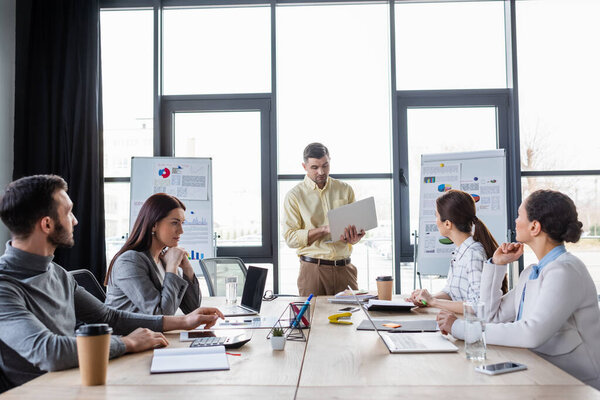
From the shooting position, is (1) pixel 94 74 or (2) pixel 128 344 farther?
(1) pixel 94 74

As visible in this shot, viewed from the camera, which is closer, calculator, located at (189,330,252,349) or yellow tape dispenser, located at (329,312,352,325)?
calculator, located at (189,330,252,349)

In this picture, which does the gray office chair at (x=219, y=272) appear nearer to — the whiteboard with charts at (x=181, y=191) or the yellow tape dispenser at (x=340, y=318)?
the whiteboard with charts at (x=181, y=191)

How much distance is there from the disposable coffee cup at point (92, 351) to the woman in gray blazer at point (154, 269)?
0.90 m

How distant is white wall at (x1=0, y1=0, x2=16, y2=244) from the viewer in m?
4.59

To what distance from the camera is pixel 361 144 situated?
4887 mm

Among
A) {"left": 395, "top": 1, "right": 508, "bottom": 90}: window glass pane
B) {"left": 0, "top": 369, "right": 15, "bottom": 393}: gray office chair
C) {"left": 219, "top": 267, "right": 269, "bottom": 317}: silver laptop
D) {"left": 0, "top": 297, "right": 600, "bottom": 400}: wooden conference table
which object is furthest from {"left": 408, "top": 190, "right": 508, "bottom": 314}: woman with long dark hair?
{"left": 395, "top": 1, "right": 508, "bottom": 90}: window glass pane

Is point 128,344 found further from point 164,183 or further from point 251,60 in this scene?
point 251,60

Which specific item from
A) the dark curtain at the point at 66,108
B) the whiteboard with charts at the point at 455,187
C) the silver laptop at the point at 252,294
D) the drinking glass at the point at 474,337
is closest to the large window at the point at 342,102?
the whiteboard with charts at the point at 455,187

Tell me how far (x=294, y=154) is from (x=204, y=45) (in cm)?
130

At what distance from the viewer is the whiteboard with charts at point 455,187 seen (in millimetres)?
4469

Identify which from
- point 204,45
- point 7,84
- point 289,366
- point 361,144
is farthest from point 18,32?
point 289,366

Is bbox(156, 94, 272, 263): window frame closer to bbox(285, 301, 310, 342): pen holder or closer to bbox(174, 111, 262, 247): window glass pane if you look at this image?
bbox(174, 111, 262, 247): window glass pane

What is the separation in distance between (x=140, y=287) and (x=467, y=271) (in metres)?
1.55

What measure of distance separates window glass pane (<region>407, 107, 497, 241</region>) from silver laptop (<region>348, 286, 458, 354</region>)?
2.96 meters
